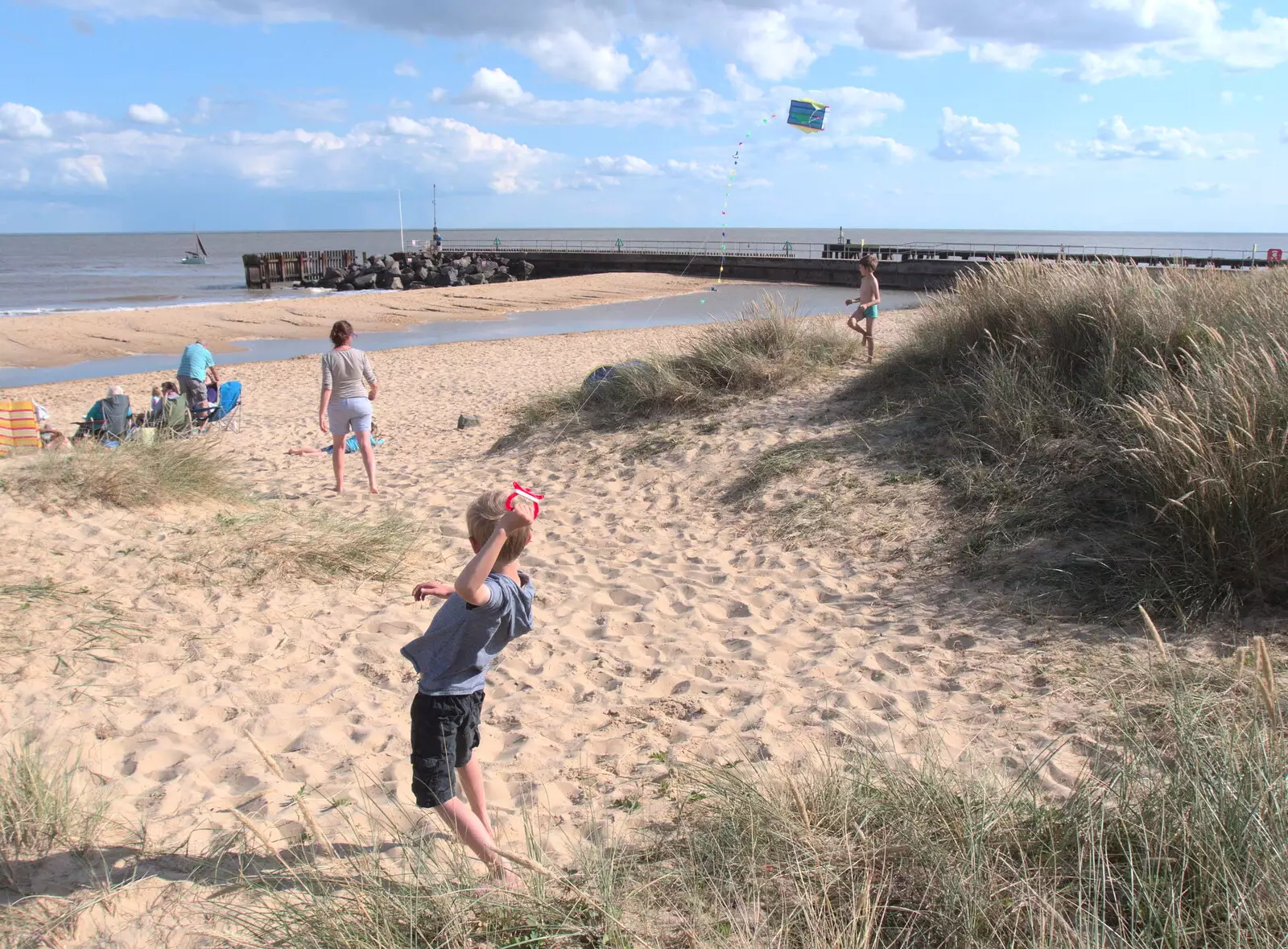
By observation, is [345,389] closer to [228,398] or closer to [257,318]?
[228,398]

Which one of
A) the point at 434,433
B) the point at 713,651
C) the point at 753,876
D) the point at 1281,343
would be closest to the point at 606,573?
the point at 713,651

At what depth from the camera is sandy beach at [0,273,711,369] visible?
22438 millimetres

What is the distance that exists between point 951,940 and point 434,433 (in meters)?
10.1

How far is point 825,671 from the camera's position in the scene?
14.6 feet

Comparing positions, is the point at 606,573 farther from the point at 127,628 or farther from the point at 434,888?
the point at 434,888

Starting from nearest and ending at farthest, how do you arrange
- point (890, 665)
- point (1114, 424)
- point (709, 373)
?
point (890, 665), point (1114, 424), point (709, 373)

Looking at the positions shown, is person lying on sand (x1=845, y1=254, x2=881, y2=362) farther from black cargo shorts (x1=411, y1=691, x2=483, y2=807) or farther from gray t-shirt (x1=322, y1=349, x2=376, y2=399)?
black cargo shorts (x1=411, y1=691, x2=483, y2=807)

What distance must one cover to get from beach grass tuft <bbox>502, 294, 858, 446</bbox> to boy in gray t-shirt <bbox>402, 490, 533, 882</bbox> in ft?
22.4

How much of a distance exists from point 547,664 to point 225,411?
825 centimetres

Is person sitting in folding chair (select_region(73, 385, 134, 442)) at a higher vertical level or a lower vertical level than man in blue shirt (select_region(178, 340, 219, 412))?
lower

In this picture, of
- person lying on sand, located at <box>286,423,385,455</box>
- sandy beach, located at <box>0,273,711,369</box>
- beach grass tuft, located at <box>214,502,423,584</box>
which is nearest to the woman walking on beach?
beach grass tuft, located at <box>214,502,423,584</box>

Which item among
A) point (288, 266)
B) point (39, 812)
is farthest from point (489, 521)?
point (288, 266)

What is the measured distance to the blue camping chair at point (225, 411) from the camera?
10.7 meters

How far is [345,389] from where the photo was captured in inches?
310
